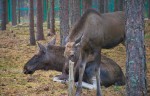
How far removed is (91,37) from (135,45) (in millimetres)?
2638

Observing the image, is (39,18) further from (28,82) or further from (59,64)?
(59,64)

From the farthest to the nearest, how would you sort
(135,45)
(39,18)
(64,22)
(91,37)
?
(39,18) < (64,22) < (91,37) < (135,45)

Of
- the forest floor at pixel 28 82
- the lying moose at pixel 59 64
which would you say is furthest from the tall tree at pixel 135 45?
the lying moose at pixel 59 64

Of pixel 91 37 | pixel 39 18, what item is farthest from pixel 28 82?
pixel 39 18

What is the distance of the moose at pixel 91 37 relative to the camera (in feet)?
28.3

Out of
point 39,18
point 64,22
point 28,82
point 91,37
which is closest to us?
point 91,37

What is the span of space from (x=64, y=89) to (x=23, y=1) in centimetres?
4926

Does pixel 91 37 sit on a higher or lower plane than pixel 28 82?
higher

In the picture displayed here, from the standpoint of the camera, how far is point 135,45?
6.66 m

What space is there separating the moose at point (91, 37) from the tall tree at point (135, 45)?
197 centimetres

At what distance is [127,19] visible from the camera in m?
6.68

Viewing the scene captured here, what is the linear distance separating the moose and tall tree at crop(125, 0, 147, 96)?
1.97 m

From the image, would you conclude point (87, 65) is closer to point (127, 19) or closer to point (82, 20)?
point (82, 20)

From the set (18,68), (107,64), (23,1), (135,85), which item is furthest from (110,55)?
(23,1)
